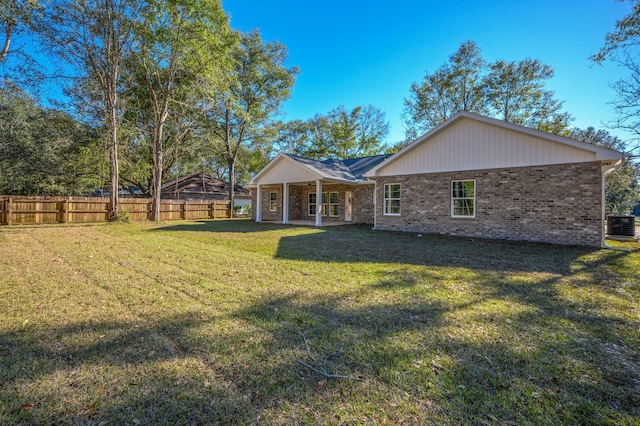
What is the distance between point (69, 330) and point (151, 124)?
870 inches

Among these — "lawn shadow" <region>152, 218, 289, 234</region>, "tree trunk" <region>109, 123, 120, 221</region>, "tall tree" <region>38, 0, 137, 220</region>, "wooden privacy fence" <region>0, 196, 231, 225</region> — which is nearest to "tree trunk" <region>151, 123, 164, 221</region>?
"wooden privacy fence" <region>0, 196, 231, 225</region>

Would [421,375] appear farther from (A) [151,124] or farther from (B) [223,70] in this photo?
(A) [151,124]

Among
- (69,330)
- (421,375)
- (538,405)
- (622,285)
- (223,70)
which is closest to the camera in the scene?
(538,405)

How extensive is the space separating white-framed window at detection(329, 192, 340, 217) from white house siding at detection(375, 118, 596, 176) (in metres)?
6.37

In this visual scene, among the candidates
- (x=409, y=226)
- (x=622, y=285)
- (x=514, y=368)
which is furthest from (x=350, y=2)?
(x=514, y=368)

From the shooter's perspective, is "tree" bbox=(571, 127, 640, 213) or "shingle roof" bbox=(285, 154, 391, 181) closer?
"shingle roof" bbox=(285, 154, 391, 181)

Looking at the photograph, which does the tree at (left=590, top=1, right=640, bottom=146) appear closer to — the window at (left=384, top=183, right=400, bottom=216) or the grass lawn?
the grass lawn

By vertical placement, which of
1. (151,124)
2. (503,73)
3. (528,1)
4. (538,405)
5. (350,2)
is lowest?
(538,405)

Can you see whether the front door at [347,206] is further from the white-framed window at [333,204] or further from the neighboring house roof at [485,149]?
the neighboring house roof at [485,149]

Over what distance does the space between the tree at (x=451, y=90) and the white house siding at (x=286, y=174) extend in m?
14.7

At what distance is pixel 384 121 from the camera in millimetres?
32625

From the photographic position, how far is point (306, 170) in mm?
15828

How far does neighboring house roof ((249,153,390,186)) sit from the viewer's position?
15611mm

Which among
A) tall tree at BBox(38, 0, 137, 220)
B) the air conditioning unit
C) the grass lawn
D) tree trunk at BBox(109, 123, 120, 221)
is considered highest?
tall tree at BBox(38, 0, 137, 220)
